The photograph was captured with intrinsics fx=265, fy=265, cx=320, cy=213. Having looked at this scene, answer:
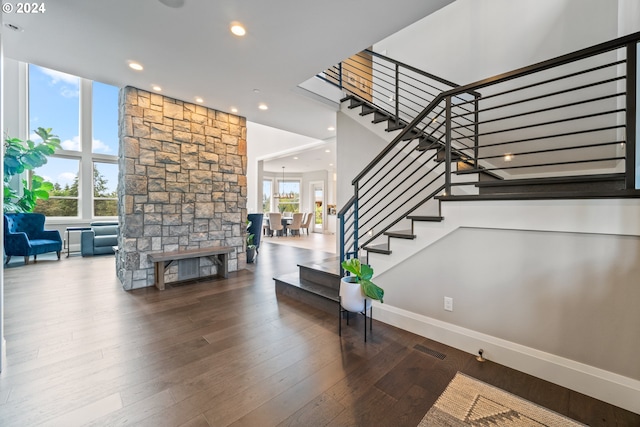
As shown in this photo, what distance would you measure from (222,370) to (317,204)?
10695 mm

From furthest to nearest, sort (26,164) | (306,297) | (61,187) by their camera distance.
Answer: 1. (61,187)
2. (26,164)
3. (306,297)

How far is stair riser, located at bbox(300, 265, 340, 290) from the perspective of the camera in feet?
10.3

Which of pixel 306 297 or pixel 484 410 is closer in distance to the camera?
pixel 484 410

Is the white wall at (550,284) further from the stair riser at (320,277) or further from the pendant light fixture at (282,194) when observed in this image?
the pendant light fixture at (282,194)

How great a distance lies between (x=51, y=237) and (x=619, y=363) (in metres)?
8.84

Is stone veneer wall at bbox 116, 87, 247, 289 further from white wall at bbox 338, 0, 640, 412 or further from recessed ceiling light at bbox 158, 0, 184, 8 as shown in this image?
white wall at bbox 338, 0, 640, 412

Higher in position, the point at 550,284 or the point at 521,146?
the point at 521,146

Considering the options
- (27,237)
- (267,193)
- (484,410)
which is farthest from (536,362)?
(267,193)

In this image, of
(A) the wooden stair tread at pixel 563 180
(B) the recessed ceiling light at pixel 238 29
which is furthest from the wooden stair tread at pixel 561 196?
(B) the recessed ceiling light at pixel 238 29

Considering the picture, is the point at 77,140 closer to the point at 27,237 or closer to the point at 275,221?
the point at 27,237

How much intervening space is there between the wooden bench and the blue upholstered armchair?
3395mm

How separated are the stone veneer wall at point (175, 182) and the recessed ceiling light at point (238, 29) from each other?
7.36ft

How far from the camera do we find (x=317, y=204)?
1252 cm

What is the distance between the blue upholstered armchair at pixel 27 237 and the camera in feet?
16.6
